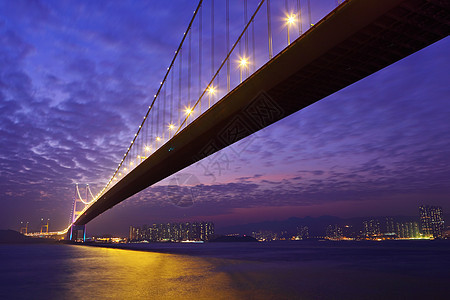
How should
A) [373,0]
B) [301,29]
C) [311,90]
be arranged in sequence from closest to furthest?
[373,0], [301,29], [311,90]

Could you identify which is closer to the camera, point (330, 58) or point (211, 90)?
point (330, 58)

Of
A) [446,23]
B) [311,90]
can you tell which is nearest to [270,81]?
[311,90]

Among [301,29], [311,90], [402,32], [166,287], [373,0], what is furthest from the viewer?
[311,90]

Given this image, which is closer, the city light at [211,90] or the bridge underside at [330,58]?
the bridge underside at [330,58]

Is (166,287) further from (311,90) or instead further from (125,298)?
(311,90)

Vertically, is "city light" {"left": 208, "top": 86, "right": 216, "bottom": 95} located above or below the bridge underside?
above

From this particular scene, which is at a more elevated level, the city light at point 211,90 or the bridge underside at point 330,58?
the city light at point 211,90

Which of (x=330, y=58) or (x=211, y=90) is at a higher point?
(x=211, y=90)

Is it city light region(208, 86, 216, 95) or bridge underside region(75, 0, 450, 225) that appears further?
city light region(208, 86, 216, 95)
